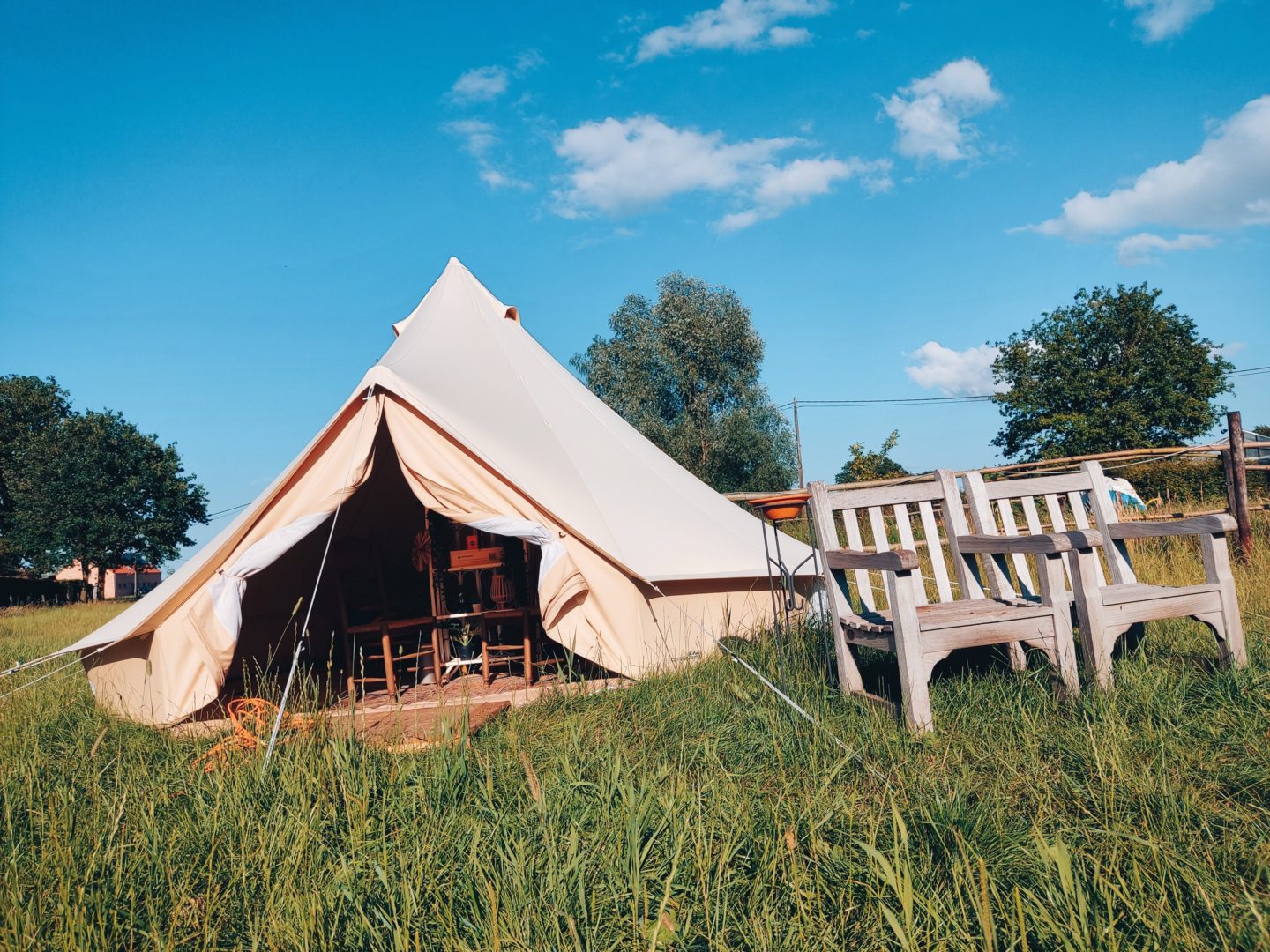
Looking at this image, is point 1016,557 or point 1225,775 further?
point 1016,557

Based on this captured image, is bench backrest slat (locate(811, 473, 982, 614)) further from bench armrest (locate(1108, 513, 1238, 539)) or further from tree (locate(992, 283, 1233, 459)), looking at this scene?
tree (locate(992, 283, 1233, 459))

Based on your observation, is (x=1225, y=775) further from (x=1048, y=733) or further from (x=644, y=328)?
(x=644, y=328)

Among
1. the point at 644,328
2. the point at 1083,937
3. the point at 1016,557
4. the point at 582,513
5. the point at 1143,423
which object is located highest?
the point at 644,328

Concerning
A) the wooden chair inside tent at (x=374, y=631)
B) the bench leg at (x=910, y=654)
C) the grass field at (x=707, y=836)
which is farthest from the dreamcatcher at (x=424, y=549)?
the bench leg at (x=910, y=654)

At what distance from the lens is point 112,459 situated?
2072cm

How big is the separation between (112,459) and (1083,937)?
78.5 ft

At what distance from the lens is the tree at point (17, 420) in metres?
21.7

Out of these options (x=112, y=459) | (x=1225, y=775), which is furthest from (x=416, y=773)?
(x=112, y=459)

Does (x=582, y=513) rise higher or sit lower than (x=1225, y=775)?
higher

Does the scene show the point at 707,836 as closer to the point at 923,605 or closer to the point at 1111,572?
the point at 923,605

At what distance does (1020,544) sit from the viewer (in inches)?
109

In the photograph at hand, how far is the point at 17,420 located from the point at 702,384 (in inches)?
755

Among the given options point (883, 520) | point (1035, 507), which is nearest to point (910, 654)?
point (883, 520)

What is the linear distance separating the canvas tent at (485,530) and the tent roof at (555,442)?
0.02 m
